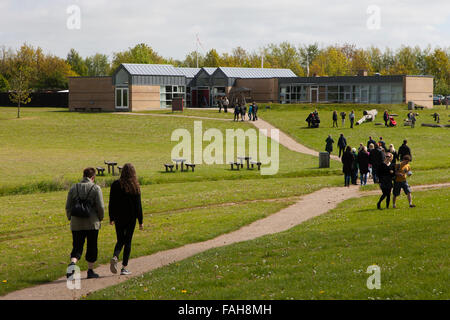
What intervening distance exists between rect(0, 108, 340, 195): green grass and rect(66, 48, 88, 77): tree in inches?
2127

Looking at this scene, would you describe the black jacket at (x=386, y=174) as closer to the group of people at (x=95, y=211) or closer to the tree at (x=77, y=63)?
the group of people at (x=95, y=211)

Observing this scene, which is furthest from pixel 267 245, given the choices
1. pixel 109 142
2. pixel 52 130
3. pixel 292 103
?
pixel 292 103

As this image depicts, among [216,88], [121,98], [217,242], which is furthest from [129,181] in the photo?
[216,88]

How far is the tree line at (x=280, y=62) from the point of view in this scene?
4259 inches

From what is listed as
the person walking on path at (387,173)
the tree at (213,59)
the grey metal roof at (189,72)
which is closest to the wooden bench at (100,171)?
the person walking on path at (387,173)

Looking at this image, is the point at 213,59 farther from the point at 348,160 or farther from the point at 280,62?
the point at 348,160

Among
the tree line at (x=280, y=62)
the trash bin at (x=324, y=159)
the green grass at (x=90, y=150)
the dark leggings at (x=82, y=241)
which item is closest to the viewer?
the dark leggings at (x=82, y=241)

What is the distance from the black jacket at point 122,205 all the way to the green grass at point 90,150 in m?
18.2

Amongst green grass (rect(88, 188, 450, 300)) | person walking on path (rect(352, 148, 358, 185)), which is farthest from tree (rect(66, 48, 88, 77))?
green grass (rect(88, 188, 450, 300))

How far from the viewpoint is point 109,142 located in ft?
169

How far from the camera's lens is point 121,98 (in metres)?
74.6

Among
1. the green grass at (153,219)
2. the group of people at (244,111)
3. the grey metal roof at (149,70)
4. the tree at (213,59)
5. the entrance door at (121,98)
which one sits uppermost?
the tree at (213,59)

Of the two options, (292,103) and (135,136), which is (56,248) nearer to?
(135,136)
